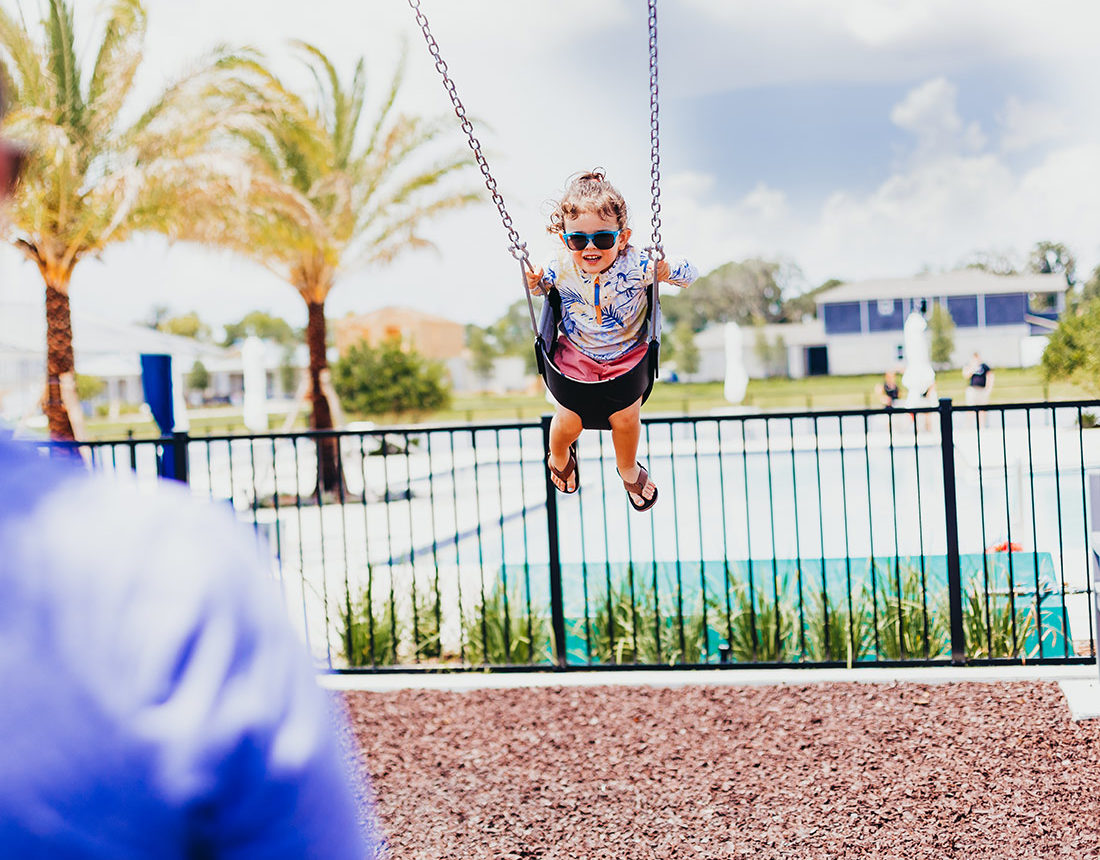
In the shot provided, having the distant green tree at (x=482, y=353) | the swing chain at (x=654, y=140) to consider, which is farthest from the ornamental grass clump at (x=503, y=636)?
the distant green tree at (x=482, y=353)

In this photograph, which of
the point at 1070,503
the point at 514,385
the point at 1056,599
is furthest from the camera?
the point at 514,385

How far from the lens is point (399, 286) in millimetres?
82438

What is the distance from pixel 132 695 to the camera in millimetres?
545

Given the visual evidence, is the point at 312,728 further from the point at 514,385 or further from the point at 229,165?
the point at 514,385

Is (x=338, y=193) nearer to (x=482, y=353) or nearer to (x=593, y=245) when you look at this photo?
(x=593, y=245)

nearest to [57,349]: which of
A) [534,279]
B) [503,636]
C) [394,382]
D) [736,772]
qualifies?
[503,636]

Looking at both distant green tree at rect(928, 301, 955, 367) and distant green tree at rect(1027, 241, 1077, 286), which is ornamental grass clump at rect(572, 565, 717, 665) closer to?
distant green tree at rect(928, 301, 955, 367)

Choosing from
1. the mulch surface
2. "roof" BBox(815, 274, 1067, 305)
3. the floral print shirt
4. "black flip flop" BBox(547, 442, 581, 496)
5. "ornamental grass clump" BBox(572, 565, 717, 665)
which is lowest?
the mulch surface

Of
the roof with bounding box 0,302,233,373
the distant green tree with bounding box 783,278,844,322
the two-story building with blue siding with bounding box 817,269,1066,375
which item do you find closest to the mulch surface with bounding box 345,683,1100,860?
the roof with bounding box 0,302,233,373

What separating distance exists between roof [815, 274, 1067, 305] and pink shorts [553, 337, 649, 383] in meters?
61.3

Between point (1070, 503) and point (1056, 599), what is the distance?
7.64 meters

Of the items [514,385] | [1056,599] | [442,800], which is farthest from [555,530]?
[514,385]

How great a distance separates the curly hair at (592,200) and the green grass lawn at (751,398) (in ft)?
119

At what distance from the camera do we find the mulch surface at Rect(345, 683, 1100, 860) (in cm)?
372
